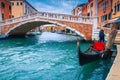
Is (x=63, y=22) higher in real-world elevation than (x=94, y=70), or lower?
higher

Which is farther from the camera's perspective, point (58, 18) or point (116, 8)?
point (116, 8)

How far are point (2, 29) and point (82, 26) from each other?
5341 mm

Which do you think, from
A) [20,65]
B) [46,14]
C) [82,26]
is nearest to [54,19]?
[46,14]

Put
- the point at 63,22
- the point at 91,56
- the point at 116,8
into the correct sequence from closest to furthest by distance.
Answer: the point at 91,56, the point at 63,22, the point at 116,8

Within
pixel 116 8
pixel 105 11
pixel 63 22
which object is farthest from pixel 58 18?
pixel 105 11

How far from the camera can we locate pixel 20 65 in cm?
497

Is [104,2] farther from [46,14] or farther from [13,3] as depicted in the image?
[13,3]

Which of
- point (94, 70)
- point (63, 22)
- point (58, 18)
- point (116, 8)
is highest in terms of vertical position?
point (116, 8)

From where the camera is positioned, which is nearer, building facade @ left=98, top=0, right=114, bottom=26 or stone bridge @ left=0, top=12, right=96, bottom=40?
stone bridge @ left=0, top=12, right=96, bottom=40

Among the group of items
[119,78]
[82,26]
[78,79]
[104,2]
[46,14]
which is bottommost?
[78,79]

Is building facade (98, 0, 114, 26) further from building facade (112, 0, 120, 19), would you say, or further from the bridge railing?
Result: the bridge railing

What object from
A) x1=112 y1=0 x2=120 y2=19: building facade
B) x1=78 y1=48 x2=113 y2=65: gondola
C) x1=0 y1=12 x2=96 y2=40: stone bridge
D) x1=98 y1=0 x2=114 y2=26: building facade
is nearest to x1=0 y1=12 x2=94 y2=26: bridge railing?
x1=0 y1=12 x2=96 y2=40: stone bridge

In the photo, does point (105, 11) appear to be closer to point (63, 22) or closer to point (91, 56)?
point (63, 22)

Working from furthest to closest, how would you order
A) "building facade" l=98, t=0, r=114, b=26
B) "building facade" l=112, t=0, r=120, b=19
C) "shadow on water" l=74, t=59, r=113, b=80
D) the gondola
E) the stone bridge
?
"building facade" l=98, t=0, r=114, b=26 < "building facade" l=112, t=0, r=120, b=19 < the stone bridge < the gondola < "shadow on water" l=74, t=59, r=113, b=80
